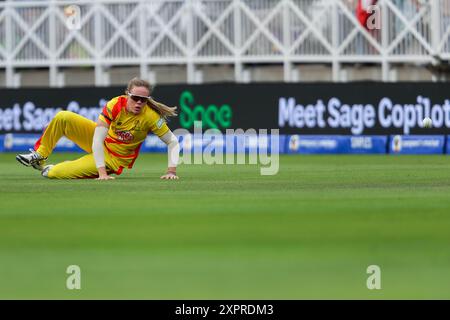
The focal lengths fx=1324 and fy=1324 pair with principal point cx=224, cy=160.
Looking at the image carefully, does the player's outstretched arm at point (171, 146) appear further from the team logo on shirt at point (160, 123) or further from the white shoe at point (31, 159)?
the white shoe at point (31, 159)

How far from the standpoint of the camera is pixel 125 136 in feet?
50.3

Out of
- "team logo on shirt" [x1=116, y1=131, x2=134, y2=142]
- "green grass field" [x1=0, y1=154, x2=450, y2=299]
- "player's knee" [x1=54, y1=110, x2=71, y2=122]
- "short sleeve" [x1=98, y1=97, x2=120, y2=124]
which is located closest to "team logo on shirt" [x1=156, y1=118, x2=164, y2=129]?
"team logo on shirt" [x1=116, y1=131, x2=134, y2=142]

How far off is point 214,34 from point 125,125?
517 inches

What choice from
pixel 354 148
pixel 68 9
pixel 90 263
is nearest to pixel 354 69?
pixel 354 148

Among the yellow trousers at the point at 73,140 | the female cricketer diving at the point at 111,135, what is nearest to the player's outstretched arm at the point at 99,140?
the female cricketer diving at the point at 111,135

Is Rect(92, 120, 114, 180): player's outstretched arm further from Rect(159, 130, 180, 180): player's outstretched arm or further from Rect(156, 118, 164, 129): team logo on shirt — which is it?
Rect(159, 130, 180, 180): player's outstretched arm

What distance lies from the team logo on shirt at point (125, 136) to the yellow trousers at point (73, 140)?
35 cm

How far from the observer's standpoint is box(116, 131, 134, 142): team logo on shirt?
1528 centimetres

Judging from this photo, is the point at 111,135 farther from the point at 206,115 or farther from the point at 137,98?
the point at 206,115

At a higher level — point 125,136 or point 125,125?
point 125,125

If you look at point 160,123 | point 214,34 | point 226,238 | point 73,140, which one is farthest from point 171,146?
point 214,34

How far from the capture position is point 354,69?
27.5 m

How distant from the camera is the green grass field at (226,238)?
725cm

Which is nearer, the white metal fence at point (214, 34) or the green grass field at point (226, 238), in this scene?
the green grass field at point (226, 238)
